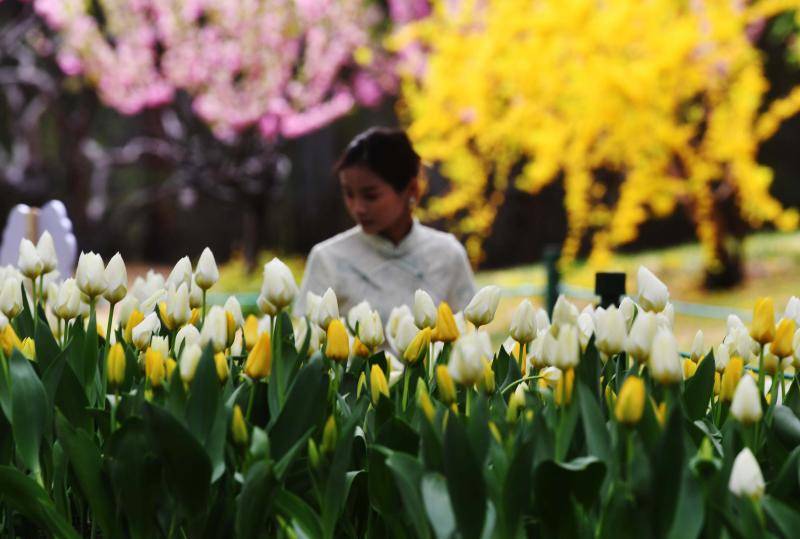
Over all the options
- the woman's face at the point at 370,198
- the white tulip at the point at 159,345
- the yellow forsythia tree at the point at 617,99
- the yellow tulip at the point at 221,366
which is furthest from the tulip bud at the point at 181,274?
the yellow forsythia tree at the point at 617,99

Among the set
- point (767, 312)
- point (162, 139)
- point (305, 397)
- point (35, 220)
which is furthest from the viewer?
point (162, 139)

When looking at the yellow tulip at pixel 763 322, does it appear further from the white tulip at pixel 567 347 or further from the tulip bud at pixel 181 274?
the tulip bud at pixel 181 274

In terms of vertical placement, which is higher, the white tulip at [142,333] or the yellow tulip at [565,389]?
the white tulip at [142,333]

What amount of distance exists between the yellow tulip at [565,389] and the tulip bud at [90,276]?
683 mm

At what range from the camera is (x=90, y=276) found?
1.43 m

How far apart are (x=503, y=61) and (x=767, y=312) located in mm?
6583

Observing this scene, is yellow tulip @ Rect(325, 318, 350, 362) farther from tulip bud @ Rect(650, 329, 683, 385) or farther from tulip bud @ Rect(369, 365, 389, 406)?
tulip bud @ Rect(650, 329, 683, 385)

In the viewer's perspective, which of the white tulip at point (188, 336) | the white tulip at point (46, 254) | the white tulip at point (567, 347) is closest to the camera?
the white tulip at point (567, 347)

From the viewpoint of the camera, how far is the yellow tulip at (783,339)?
131 cm

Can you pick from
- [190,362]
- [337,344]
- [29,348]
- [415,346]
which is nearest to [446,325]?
[415,346]

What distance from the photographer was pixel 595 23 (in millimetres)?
6832

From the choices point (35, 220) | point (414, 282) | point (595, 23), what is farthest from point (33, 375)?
point (595, 23)

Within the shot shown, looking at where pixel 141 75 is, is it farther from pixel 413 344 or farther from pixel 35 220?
pixel 413 344

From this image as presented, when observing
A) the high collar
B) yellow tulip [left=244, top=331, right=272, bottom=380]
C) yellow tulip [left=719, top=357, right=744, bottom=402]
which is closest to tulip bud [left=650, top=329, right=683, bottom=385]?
yellow tulip [left=719, top=357, right=744, bottom=402]
